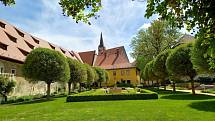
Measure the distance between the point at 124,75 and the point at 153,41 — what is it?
67.8ft

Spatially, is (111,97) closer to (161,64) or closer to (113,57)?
(161,64)

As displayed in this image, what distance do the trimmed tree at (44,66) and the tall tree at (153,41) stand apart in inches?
1138

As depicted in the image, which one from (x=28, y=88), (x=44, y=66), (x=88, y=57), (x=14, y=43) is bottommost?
(x=28, y=88)

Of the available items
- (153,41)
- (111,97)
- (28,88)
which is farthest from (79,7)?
(153,41)

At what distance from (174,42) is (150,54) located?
5699 mm

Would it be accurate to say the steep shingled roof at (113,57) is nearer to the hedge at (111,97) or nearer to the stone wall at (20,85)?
the stone wall at (20,85)

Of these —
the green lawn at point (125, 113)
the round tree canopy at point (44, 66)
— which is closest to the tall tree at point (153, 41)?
the round tree canopy at point (44, 66)

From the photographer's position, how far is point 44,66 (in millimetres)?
27688

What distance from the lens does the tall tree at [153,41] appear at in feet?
174

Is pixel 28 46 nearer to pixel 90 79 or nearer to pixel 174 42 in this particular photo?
pixel 90 79

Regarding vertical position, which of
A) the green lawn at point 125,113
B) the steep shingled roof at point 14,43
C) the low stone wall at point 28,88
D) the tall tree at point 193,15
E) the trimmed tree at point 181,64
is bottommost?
the green lawn at point 125,113

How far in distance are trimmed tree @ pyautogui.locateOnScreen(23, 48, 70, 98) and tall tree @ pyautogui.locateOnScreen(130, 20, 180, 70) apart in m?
28.9

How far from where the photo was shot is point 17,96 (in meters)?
30.8

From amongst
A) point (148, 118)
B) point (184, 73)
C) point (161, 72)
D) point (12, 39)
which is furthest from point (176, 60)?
point (12, 39)
